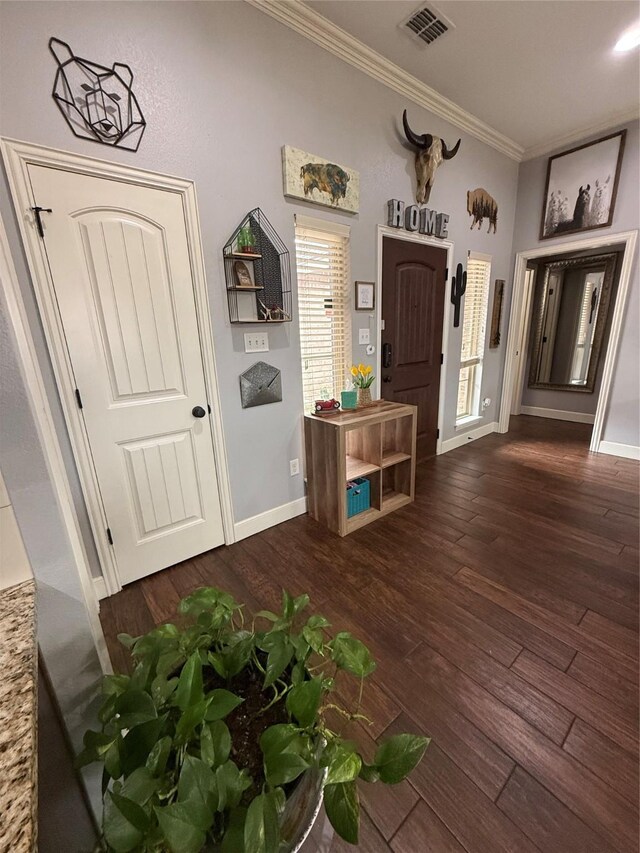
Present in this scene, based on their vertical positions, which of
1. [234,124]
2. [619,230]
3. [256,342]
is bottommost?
[256,342]

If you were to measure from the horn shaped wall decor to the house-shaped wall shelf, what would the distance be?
200cm

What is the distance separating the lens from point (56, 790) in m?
0.66

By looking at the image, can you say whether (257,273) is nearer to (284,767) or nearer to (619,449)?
(284,767)

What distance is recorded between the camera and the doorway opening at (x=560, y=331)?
14.0ft

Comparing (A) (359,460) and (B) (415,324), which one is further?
(B) (415,324)

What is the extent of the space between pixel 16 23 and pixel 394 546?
9.82 feet

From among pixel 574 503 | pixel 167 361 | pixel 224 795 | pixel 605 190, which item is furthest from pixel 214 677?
pixel 605 190

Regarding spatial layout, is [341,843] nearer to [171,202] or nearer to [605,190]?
[171,202]

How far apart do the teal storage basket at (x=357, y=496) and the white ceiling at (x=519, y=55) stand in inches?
113

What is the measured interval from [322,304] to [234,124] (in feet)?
3.59

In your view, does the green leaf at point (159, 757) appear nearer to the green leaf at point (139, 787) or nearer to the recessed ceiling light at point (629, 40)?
the green leaf at point (139, 787)

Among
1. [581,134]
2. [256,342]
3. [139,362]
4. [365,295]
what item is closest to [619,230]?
[581,134]

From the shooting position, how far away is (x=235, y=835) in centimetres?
51

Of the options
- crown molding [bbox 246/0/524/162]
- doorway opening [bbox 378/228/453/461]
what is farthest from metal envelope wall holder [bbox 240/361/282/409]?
crown molding [bbox 246/0/524/162]
